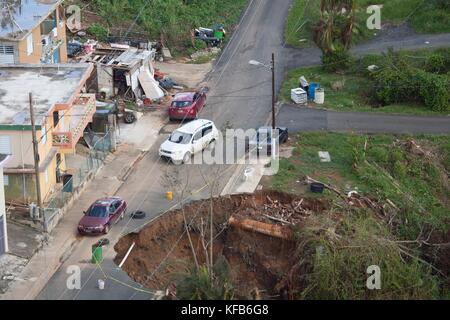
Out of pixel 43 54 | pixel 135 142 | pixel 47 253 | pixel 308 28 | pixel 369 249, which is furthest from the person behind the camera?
pixel 308 28

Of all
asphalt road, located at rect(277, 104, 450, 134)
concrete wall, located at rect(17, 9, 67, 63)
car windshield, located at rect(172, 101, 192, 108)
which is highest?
concrete wall, located at rect(17, 9, 67, 63)

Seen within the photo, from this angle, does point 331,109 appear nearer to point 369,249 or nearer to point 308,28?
point 308,28

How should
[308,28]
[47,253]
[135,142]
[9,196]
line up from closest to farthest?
[47,253] → [9,196] → [135,142] → [308,28]

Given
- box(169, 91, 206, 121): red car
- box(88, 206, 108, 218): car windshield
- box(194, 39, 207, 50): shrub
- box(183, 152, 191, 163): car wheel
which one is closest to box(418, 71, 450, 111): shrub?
box(169, 91, 206, 121): red car

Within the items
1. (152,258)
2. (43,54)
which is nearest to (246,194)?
(152,258)

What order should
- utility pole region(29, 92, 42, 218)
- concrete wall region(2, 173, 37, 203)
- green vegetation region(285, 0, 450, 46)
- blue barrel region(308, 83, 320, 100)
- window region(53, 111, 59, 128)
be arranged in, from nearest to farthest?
utility pole region(29, 92, 42, 218), concrete wall region(2, 173, 37, 203), window region(53, 111, 59, 128), blue barrel region(308, 83, 320, 100), green vegetation region(285, 0, 450, 46)

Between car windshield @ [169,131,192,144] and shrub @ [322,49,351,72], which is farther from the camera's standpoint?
shrub @ [322,49,351,72]

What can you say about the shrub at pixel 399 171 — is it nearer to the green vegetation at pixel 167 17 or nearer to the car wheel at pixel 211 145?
the car wheel at pixel 211 145

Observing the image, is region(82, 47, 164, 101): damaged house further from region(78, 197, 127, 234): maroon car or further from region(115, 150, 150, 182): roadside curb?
region(78, 197, 127, 234): maroon car
